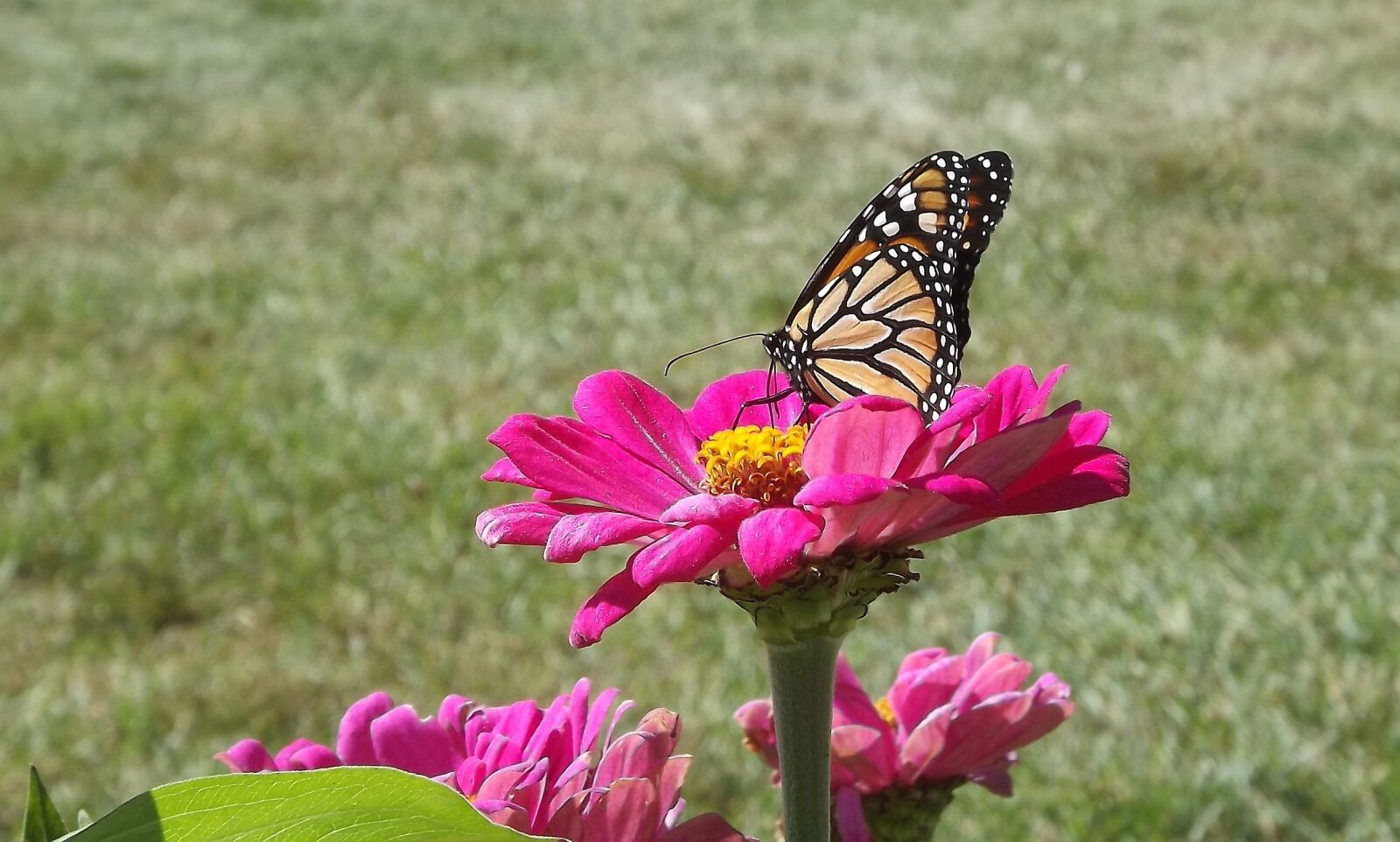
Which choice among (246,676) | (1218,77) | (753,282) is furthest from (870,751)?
(1218,77)

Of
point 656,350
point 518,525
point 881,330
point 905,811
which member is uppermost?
point 656,350

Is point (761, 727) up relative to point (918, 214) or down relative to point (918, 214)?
down

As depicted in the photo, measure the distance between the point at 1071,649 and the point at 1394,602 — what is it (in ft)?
1.50

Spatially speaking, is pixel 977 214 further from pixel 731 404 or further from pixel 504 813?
pixel 504 813

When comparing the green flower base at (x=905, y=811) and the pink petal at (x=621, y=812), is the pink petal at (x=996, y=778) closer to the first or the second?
the green flower base at (x=905, y=811)

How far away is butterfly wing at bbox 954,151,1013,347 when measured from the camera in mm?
729

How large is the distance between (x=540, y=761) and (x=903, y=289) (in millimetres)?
408

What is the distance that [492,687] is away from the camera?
2.04 m

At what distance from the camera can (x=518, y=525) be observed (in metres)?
0.47

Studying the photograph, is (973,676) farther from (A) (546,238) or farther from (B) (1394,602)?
(A) (546,238)

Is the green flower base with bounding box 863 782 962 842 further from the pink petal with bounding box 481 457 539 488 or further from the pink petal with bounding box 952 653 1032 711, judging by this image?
the pink petal with bounding box 481 457 539 488

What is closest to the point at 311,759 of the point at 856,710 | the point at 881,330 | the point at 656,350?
the point at 856,710

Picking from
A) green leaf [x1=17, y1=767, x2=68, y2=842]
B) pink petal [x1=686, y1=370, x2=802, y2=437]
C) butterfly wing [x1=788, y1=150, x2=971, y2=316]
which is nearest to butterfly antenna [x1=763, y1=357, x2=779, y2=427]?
pink petal [x1=686, y1=370, x2=802, y2=437]

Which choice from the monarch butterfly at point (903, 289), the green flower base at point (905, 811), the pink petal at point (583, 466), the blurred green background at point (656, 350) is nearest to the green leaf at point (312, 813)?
the pink petal at point (583, 466)
